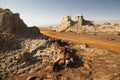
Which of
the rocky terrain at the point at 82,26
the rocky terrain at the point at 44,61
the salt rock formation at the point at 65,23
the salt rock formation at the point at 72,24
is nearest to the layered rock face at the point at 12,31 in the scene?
the rocky terrain at the point at 44,61

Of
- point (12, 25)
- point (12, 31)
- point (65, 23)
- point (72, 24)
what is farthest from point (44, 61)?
point (65, 23)

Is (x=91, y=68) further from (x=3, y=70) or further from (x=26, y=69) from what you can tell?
(x=3, y=70)

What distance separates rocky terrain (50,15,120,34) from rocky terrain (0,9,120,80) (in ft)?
88.9

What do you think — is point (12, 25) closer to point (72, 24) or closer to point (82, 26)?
point (82, 26)

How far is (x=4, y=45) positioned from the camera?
15336 millimetres

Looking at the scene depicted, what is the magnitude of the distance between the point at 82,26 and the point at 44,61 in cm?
3479

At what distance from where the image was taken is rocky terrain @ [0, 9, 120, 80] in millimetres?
13227

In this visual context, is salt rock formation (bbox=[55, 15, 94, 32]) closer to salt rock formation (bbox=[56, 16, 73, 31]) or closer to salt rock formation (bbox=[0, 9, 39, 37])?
salt rock formation (bbox=[56, 16, 73, 31])

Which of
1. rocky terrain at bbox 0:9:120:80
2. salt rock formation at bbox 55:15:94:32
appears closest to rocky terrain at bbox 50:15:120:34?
salt rock formation at bbox 55:15:94:32

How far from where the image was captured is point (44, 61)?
14.7 metres

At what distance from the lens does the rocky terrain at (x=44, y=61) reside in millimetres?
13227

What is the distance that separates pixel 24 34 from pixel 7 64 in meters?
5.33

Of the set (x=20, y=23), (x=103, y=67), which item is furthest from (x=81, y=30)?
(x=103, y=67)

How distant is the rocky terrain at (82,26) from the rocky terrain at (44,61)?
27091 millimetres
